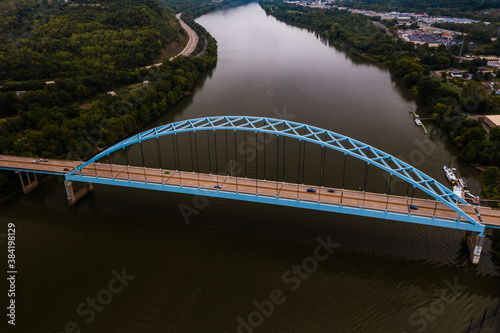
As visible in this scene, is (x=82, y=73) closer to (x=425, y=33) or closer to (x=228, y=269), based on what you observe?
(x=228, y=269)

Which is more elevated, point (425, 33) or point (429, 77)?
point (425, 33)

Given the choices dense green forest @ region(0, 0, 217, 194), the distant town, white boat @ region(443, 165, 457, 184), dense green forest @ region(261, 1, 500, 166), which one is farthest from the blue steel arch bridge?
the distant town

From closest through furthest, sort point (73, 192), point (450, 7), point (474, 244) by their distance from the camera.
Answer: point (474, 244), point (73, 192), point (450, 7)

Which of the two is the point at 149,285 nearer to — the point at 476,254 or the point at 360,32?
the point at 476,254

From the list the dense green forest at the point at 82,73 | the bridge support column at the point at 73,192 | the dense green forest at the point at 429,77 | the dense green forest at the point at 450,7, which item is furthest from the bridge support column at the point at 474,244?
the dense green forest at the point at 450,7

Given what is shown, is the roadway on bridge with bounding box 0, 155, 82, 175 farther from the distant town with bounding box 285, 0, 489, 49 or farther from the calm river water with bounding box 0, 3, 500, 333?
the distant town with bounding box 285, 0, 489, 49

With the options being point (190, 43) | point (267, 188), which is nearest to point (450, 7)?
point (190, 43)

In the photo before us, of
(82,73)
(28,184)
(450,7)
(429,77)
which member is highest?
(450,7)
